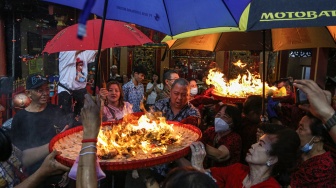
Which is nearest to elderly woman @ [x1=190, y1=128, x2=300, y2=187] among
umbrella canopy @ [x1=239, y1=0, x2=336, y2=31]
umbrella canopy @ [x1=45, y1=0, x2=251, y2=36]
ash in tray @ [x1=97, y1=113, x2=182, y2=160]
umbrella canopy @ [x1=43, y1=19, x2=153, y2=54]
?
ash in tray @ [x1=97, y1=113, x2=182, y2=160]

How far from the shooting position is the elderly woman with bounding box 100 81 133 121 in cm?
479

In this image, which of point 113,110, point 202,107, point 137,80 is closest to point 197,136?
point 113,110

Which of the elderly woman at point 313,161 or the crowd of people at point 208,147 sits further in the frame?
the elderly woman at point 313,161

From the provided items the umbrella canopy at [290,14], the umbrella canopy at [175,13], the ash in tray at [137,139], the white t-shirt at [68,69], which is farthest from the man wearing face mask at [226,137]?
the white t-shirt at [68,69]

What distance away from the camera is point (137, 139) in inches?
108

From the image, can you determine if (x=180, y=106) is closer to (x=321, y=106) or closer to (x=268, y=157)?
(x=268, y=157)

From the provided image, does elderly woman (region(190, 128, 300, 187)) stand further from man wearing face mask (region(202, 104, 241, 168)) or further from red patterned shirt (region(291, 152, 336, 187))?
man wearing face mask (region(202, 104, 241, 168))

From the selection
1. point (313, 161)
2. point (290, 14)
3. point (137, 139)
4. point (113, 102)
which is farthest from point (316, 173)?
point (113, 102)

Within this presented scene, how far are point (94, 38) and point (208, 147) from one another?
2.39 meters

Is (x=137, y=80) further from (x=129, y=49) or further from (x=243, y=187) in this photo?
(x=129, y=49)

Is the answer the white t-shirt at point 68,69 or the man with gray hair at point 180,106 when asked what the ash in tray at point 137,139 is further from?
the white t-shirt at point 68,69

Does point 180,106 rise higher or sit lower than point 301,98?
lower

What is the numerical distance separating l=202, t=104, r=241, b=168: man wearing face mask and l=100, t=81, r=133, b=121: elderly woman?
5.69 ft

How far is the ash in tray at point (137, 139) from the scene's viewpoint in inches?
96.7
